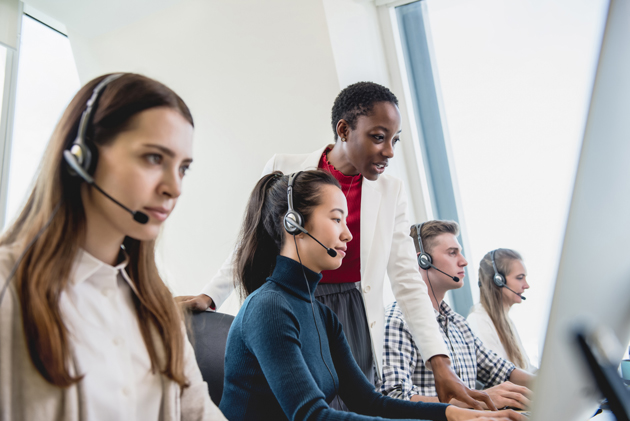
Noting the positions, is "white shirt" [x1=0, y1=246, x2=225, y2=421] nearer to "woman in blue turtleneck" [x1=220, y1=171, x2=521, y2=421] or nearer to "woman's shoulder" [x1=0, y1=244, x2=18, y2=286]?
"woman's shoulder" [x1=0, y1=244, x2=18, y2=286]

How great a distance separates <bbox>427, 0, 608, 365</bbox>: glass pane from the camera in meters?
2.17

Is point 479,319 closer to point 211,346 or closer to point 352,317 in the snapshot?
point 352,317

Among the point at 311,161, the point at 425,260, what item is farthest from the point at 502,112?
the point at 311,161

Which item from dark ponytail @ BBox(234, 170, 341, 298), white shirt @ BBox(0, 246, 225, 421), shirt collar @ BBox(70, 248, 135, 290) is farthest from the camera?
dark ponytail @ BBox(234, 170, 341, 298)

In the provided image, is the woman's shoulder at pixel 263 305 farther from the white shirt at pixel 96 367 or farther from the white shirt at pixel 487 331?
the white shirt at pixel 487 331

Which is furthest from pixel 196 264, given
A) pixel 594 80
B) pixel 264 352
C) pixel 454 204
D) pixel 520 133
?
pixel 594 80

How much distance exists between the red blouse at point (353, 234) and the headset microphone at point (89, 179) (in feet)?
2.78

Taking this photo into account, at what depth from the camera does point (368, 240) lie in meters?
1.49

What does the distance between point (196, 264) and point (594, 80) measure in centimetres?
221

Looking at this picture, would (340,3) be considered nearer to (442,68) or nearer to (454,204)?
(442,68)

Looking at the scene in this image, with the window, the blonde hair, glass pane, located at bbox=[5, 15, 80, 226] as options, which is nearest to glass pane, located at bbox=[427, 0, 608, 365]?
the window

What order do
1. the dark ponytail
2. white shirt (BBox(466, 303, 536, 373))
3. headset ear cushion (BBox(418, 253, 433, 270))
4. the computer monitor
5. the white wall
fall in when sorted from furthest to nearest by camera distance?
the white wall
white shirt (BBox(466, 303, 536, 373))
headset ear cushion (BBox(418, 253, 433, 270))
the dark ponytail
the computer monitor

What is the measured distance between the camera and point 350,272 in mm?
1500

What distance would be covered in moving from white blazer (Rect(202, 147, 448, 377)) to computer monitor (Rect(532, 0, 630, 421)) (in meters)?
0.92
